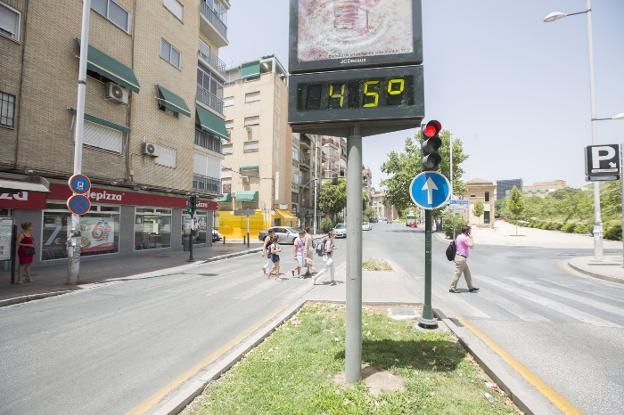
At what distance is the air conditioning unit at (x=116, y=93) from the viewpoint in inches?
571

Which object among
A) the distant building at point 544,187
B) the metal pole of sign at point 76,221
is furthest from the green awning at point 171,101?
the distant building at point 544,187

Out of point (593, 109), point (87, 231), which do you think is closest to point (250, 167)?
point (87, 231)

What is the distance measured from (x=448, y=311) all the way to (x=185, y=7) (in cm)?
2351

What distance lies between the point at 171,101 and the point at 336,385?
1913 cm

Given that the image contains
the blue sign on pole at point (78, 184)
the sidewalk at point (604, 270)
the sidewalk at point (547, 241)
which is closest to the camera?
the blue sign on pole at point (78, 184)

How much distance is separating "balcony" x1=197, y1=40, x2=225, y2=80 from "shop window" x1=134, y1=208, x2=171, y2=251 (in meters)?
12.1

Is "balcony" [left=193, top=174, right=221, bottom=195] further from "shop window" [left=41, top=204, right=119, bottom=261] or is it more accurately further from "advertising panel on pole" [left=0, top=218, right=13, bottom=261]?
"advertising panel on pole" [left=0, top=218, right=13, bottom=261]

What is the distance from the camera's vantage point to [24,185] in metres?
10.4

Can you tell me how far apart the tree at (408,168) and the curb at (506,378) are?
4377 cm

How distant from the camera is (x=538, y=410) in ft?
9.10

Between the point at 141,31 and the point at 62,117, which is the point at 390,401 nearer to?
the point at 62,117

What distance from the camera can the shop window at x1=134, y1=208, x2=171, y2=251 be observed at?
56.9ft

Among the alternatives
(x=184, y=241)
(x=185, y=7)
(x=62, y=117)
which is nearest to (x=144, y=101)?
(x=62, y=117)

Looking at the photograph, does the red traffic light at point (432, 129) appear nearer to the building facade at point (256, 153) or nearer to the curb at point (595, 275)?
the curb at point (595, 275)
